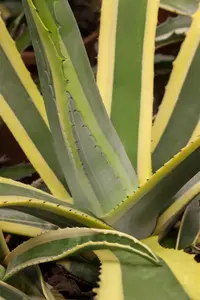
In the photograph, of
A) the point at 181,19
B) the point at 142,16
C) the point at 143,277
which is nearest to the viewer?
the point at 143,277

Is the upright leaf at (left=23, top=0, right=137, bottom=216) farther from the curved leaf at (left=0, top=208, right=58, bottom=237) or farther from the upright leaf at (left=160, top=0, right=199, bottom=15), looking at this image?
the upright leaf at (left=160, top=0, right=199, bottom=15)

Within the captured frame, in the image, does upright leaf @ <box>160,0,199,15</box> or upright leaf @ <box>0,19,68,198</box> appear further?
upright leaf @ <box>160,0,199,15</box>

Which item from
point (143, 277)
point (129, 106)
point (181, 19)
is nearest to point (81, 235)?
point (143, 277)

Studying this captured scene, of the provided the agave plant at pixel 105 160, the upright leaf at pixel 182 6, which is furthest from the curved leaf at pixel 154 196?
the upright leaf at pixel 182 6

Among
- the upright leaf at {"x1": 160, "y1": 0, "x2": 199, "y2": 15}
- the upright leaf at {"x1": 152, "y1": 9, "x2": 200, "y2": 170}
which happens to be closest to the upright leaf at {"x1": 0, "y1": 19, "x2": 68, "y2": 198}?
the upright leaf at {"x1": 152, "y1": 9, "x2": 200, "y2": 170}

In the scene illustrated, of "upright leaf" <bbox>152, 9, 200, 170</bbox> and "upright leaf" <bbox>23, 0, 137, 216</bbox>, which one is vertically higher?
"upright leaf" <bbox>23, 0, 137, 216</bbox>

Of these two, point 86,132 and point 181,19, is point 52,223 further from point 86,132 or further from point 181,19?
point 181,19

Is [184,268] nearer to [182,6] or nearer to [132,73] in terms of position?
[132,73]

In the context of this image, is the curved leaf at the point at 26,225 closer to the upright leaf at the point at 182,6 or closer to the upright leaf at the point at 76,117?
the upright leaf at the point at 76,117
